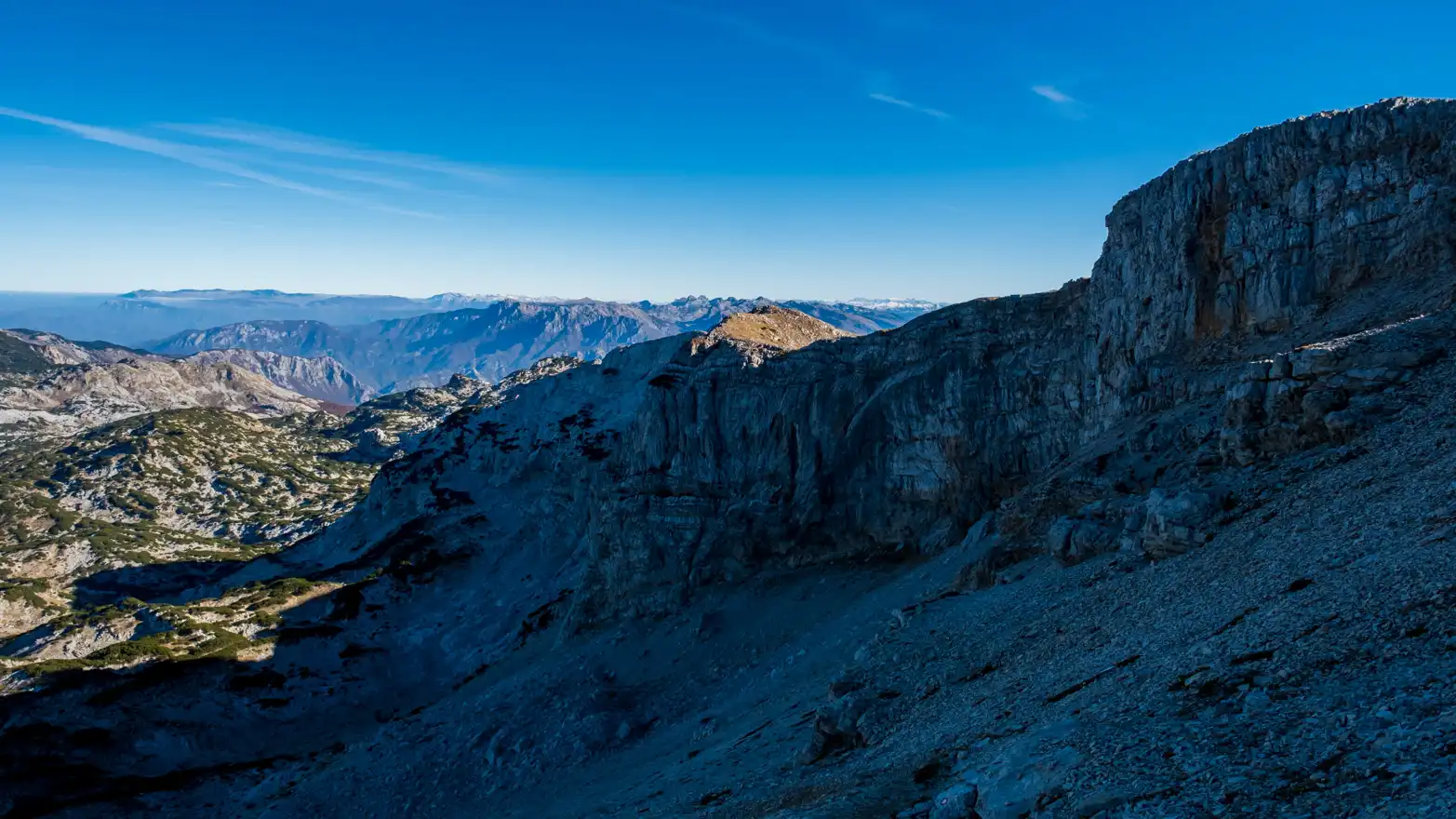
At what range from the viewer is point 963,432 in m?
67.3

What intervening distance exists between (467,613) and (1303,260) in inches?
3570

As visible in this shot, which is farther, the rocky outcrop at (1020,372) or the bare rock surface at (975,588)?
the rocky outcrop at (1020,372)

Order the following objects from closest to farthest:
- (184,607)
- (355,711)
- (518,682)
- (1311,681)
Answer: (1311,681) → (518,682) → (355,711) → (184,607)

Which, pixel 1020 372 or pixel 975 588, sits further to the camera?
pixel 1020 372

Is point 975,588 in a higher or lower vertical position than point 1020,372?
lower

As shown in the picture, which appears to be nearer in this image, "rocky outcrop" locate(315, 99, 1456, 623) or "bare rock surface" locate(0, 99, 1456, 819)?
"bare rock surface" locate(0, 99, 1456, 819)

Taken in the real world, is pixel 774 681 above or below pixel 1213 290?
below

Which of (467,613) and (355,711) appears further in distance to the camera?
(467,613)

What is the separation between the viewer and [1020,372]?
65.3 metres

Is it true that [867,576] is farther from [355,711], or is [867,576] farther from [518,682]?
[355,711]

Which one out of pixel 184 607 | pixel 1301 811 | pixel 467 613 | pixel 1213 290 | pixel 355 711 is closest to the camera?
pixel 1301 811

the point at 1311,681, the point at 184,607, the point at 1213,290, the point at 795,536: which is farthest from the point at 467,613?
the point at 1311,681

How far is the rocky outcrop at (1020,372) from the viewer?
141 feet

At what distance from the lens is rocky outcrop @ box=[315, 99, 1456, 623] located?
4297 cm
